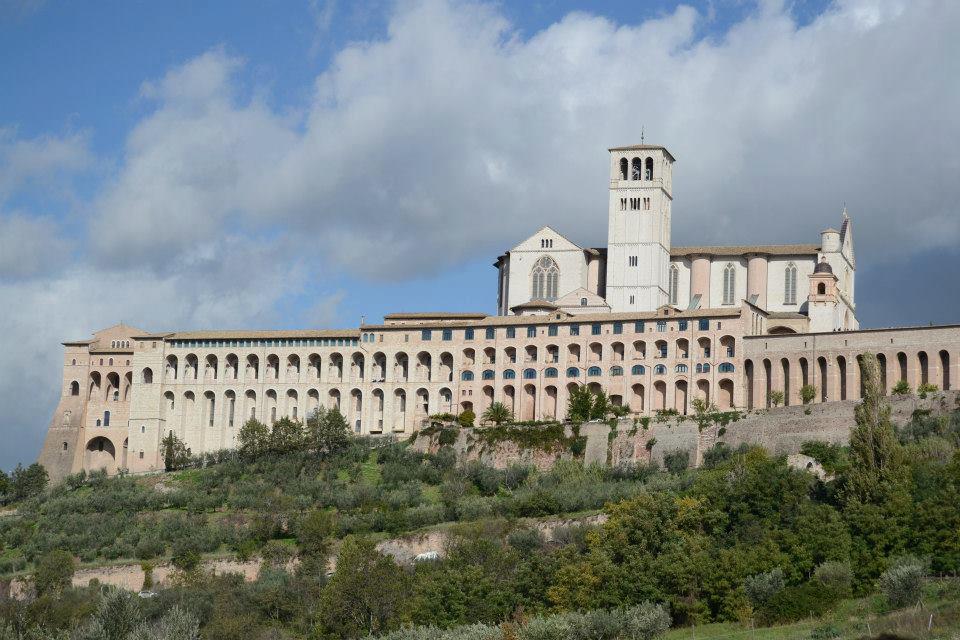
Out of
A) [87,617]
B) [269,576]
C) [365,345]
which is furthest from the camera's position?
[365,345]

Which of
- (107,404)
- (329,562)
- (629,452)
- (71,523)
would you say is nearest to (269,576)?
(329,562)

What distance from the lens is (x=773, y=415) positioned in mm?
82750

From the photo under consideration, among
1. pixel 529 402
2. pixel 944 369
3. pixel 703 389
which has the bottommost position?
pixel 529 402

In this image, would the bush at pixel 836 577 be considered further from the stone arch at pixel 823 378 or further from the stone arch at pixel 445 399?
the stone arch at pixel 445 399

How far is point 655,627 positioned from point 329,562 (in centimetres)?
2343

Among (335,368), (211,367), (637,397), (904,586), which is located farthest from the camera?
(211,367)

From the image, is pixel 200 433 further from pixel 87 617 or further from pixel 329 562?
pixel 87 617

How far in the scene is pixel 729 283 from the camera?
100750 millimetres

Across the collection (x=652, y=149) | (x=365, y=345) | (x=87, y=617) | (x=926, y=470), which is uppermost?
(x=652, y=149)

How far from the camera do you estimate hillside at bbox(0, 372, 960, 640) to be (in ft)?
181

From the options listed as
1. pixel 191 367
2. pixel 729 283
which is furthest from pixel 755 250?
pixel 191 367

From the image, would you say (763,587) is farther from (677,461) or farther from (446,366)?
(446,366)

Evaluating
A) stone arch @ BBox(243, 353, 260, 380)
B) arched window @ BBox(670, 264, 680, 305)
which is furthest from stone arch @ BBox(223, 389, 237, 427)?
arched window @ BBox(670, 264, 680, 305)

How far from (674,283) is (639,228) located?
407 centimetres
